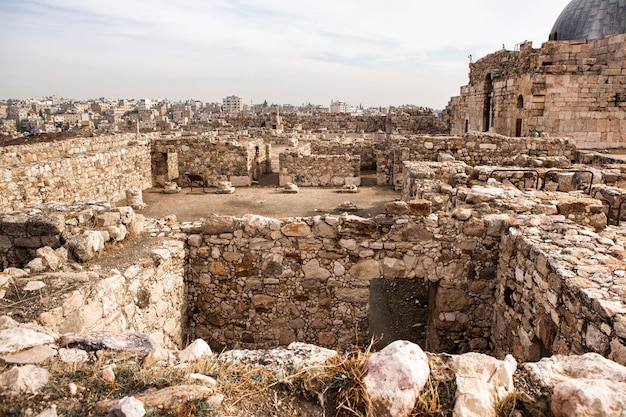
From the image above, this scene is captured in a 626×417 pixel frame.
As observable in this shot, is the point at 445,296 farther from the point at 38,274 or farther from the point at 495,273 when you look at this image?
the point at 38,274

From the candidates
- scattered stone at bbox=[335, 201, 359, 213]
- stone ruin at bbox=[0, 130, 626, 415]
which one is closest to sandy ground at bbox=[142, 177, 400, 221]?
scattered stone at bbox=[335, 201, 359, 213]

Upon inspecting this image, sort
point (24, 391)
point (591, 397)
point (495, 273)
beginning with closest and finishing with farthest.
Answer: point (591, 397) < point (24, 391) < point (495, 273)

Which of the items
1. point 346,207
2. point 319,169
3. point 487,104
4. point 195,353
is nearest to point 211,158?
point 319,169

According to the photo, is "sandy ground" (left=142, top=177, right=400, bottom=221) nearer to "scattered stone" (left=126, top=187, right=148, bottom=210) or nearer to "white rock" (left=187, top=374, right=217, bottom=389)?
"scattered stone" (left=126, top=187, right=148, bottom=210)

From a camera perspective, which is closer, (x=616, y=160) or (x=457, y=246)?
(x=457, y=246)

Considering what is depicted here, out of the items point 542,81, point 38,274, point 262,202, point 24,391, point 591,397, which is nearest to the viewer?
point 591,397

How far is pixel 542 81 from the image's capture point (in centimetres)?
1531

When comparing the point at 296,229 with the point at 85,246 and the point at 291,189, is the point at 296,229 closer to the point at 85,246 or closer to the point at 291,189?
the point at 85,246

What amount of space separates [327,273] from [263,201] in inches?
248

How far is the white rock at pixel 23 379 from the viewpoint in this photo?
7.41 feet

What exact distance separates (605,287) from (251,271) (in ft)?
12.2

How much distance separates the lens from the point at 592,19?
70.5 ft

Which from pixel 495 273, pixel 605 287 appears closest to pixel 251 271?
pixel 495 273

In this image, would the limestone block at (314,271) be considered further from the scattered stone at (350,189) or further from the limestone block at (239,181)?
the limestone block at (239,181)
